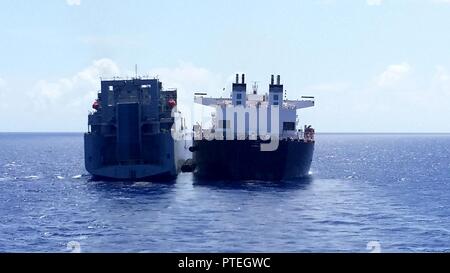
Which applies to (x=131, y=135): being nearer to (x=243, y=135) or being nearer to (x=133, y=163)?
(x=133, y=163)

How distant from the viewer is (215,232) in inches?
1570

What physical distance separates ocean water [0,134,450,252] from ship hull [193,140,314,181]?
279 centimetres

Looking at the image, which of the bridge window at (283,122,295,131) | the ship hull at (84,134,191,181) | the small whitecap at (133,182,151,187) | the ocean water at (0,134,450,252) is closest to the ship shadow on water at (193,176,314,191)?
the ocean water at (0,134,450,252)

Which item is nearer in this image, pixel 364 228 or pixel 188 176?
pixel 364 228

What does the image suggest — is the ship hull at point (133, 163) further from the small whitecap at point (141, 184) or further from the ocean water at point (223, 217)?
the ocean water at point (223, 217)

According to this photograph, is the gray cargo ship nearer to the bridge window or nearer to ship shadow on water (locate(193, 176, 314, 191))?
ship shadow on water (locate(193, 176, 314, 191))

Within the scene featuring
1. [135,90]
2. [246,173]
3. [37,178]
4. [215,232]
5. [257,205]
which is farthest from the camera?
[37,178]

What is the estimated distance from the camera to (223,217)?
47312 mm

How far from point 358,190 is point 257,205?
2272 cm

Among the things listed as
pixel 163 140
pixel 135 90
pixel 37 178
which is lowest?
pixel 37 178

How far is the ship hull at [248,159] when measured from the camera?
250ft

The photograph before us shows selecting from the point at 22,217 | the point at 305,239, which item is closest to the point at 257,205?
the point at 305,239

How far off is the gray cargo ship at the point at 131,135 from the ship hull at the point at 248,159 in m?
5.43
